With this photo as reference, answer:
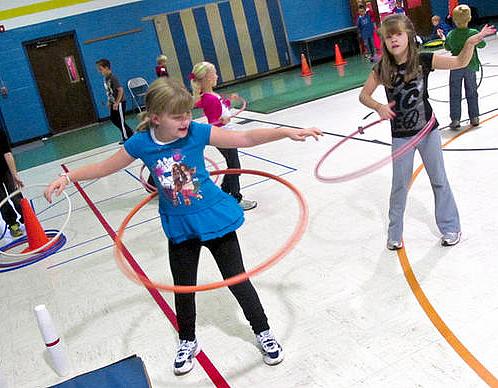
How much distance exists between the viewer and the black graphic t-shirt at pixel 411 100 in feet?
12.7

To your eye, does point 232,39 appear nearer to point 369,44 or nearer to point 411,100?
point 369,44

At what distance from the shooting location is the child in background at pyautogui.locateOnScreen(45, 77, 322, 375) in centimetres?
287

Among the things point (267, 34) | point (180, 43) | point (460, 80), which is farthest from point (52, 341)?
point (267, 34)

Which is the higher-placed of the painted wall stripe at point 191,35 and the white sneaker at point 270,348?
the painted wall stripe at point 191,35

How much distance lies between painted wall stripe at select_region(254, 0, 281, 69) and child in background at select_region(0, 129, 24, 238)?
1294cm

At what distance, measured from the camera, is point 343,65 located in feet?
56.0

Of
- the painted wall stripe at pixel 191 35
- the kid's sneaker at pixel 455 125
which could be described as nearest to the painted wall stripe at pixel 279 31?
the painted wall stripe at pixel 191 35

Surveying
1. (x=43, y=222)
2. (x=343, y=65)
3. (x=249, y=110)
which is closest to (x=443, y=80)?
(x=249, y=110)

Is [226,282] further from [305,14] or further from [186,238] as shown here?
[305,14]

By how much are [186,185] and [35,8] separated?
14836mm

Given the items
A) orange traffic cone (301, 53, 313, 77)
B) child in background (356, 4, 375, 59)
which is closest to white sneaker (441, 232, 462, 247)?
orange traffic cone (301, 53, 313, 77)

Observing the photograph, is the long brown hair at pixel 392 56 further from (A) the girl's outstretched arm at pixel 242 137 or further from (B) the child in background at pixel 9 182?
(B) the child in background at pixel 9 182

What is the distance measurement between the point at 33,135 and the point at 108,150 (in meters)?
5.52

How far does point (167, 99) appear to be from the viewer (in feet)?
9.25
